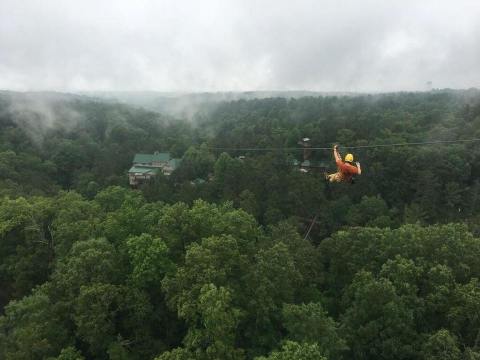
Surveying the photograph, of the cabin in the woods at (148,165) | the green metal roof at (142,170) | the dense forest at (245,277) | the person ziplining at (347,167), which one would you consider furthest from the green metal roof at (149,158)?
the person ziplining at (347,167)

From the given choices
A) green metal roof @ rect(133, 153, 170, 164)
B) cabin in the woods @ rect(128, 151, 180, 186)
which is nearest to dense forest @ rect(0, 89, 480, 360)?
cabin in the woods @ rect(128, 151, 180, 186)

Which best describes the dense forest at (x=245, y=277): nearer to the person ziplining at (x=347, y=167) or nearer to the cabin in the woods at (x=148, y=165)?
the person ziplining at (x=347, y=167)

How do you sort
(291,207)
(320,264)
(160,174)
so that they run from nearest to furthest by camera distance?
(320,264), (291,207), (160,174)

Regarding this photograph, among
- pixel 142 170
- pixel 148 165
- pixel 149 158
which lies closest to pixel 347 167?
pixel 142 170

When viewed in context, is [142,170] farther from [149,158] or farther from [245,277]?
[245,277]

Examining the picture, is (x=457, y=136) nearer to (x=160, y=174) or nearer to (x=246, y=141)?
(x=246, y=141)

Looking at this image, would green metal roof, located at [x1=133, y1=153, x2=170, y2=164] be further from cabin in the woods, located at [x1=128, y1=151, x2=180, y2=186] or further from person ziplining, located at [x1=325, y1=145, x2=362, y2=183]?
person ziplining, located at [x1=325, y1=145, x2=362, y2=183]

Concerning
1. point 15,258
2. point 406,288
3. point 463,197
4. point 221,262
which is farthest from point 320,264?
point 463,197
